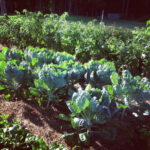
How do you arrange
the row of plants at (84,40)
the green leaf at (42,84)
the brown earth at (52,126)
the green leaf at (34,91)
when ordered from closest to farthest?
the brown earth at (52,126), the green leaf at (42,84), the green leaf at (34,91), the row of plants at (84,40)

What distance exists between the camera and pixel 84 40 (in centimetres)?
504

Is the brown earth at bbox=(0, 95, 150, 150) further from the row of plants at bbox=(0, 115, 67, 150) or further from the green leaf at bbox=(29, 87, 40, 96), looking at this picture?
the green leaf at bbox=(29, 87, 40, 96)

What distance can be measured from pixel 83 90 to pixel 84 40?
2914mm

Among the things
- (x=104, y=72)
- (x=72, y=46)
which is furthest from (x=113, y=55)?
(x=104, y=72)

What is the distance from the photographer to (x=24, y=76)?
2889 mm

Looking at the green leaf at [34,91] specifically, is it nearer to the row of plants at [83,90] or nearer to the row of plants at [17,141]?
the row of plants at [83,90]

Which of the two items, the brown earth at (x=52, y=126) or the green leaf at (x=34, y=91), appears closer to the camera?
the brown earth at (x=52, y=126)

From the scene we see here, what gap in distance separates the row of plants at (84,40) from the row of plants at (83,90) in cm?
165

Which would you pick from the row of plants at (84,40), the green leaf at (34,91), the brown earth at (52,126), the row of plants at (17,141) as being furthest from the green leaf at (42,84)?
the row of plants at (84,40)

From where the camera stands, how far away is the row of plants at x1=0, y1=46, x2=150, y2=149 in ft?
7.00

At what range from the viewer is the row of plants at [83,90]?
2135mm

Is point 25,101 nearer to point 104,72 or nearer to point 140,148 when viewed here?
point 104,72

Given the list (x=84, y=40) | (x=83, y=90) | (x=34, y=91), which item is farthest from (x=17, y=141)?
(x=84, y=40)

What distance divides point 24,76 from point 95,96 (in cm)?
133
